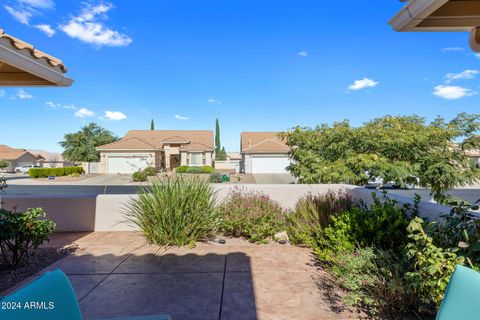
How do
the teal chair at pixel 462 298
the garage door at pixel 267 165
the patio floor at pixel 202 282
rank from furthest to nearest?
the garage door at pixel 267 165 → the patio floor at pixel 202 282 → the teal chair at pixel 462 298

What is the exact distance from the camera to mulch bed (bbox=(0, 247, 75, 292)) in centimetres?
368

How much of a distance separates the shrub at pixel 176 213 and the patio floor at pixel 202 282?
250 millimetres

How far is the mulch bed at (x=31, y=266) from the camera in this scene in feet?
12.1

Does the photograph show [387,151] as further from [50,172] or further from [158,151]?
[50,172]

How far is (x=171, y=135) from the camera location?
38.4 metres

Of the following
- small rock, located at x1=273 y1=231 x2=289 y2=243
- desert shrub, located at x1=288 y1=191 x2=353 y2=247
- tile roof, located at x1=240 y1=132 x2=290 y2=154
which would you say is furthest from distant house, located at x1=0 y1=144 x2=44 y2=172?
desert shrub, located at x1=288 y1=191 x2=353 y2=247

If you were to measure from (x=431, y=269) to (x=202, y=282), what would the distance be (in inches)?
103

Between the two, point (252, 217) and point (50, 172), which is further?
point (50, 172)

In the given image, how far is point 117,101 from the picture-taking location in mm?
26391

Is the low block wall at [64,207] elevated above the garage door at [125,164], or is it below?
below

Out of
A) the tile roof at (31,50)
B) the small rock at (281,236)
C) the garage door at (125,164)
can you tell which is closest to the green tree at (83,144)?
the garage door at (125,164)

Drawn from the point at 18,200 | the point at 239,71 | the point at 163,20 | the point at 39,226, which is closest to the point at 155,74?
the point at 239,71

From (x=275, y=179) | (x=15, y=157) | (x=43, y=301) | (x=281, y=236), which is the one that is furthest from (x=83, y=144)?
(x=43, y=301)

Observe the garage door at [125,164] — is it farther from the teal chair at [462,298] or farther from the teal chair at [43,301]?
the teal chair at [462,298]
